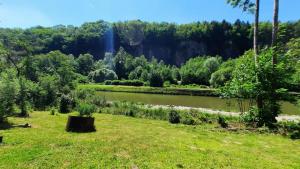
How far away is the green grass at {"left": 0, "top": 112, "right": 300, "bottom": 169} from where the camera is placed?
8281mm

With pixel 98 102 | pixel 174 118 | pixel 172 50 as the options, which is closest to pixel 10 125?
pixel 174 118

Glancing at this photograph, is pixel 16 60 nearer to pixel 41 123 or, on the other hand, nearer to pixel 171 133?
pixel 41 123

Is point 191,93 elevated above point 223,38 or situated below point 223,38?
below

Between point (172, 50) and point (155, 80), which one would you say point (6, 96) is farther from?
point (172, 50)

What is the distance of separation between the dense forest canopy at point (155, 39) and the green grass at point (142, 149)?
133 m

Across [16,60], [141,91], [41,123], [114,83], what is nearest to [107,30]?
[114,83]

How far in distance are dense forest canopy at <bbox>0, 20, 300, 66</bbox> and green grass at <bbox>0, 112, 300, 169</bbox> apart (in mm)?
132908

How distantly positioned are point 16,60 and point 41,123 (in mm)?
21459

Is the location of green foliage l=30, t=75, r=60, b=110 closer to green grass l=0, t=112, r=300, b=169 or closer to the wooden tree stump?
green grass l=0, t=112, r=300, b=169

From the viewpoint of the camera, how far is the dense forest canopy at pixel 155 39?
476 feet

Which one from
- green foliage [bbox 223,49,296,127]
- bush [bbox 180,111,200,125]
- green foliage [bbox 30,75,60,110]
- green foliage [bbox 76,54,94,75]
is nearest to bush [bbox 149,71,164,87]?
green foliage [bbox 76,54,94,75]

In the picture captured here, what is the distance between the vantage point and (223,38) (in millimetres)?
148750

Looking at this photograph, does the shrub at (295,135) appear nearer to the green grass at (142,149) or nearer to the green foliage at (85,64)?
the green grass at (142,149)

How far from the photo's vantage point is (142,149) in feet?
32.3
